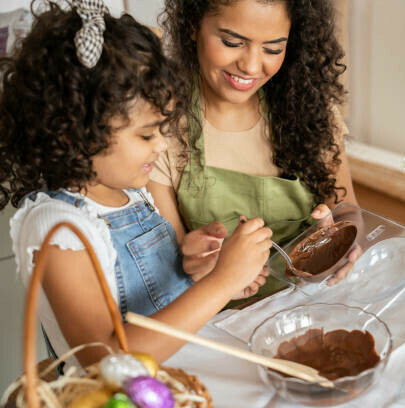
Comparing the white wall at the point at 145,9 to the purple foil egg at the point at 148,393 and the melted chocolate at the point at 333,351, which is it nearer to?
the melted chocolate at the point at 333,351

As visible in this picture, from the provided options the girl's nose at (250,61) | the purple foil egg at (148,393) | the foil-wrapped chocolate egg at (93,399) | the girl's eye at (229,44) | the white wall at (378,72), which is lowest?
the white wall at (378,72)

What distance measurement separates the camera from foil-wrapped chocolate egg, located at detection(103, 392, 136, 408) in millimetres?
517

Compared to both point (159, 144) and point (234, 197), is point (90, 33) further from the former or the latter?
point (234, 197)

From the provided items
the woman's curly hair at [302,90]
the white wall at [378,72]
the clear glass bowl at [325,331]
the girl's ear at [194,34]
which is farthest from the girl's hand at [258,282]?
the white wall at [378,72]

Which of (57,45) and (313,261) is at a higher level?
(57,45)

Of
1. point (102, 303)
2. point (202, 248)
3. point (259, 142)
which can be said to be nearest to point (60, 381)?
point (102, 303)

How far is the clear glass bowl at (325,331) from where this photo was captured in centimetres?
70

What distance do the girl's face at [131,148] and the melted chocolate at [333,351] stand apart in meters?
0.40

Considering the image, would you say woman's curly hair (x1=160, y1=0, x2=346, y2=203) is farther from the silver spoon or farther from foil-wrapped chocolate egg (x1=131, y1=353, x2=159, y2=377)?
foil-wrapped chocolate egg (x1=131, y1=353, x2=159, y2=377)

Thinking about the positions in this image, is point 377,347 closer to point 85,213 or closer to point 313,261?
point 313,261

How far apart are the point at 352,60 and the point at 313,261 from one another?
6.80 feet

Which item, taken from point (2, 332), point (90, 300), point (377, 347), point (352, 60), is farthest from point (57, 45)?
point (352, 60)

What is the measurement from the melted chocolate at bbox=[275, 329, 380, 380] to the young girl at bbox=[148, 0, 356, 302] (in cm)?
53

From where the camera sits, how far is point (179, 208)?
1415 millimetres
